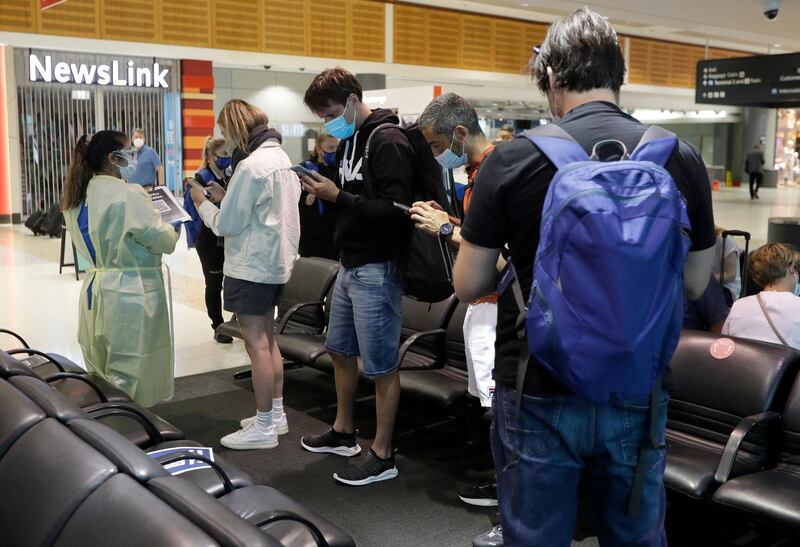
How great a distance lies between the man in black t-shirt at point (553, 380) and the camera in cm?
158

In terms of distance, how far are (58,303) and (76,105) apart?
779 centimetres

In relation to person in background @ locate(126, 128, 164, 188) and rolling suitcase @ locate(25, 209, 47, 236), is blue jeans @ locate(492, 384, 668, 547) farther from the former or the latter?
rolling suitcase @ locate(25, 209, 47, 236)

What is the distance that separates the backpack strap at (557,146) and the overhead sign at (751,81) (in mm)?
11834

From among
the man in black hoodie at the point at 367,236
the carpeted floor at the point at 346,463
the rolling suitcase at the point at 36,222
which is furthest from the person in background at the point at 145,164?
the man in black hoodie at the point at 367,236

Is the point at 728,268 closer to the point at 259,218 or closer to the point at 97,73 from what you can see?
the point at 259,218

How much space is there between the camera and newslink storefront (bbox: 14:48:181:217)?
13.6 m

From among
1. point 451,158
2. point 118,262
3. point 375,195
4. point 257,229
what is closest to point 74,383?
point 118,262

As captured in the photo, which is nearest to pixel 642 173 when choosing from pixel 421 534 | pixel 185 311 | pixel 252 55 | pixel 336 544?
pixel 336 544

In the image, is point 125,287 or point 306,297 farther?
point 306,297

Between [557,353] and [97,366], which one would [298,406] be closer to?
[97,366]

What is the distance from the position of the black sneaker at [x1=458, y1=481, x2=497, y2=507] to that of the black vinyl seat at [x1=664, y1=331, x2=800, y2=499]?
0.74 metres

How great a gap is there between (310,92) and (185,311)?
4.39 m

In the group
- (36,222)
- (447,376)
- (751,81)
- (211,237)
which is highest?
(751,81)

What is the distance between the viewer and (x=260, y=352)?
3.80 meters
